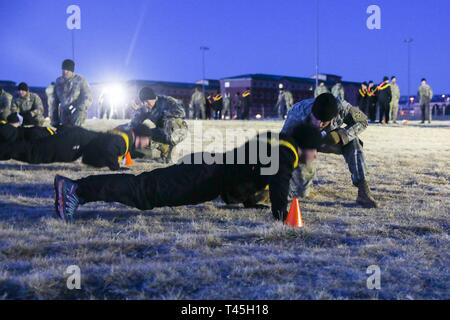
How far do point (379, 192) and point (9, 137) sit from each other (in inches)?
218

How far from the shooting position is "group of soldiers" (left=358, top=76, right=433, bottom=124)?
22.3 m

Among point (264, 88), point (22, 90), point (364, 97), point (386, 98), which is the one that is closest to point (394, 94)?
point (386, 98)

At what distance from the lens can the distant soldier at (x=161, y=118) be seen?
8.73 meters

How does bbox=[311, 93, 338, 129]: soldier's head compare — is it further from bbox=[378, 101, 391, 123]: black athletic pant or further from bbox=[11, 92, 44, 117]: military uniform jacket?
bbox=[378, 101, 391, 123]: black athletic pant

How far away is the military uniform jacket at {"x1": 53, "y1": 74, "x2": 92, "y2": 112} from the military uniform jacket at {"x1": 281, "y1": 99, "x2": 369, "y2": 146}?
7.00 meters

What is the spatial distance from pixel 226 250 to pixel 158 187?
3.83 ft

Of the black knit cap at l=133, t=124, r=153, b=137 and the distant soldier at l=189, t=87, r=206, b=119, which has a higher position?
the distant soldier at l=189, t=87, r=206, b=119

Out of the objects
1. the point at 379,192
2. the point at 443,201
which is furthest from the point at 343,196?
the point at 443,201

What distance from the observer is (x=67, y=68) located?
11375 millimetres

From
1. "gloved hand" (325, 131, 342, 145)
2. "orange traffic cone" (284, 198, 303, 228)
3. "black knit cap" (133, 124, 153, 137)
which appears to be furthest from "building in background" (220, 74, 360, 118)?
"orange traffic cone" (284, 198, 303, 228)

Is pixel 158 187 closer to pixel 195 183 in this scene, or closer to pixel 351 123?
pixel 195 183

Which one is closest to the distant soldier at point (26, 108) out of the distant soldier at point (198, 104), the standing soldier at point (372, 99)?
the standing soldier at point (372, 99)
